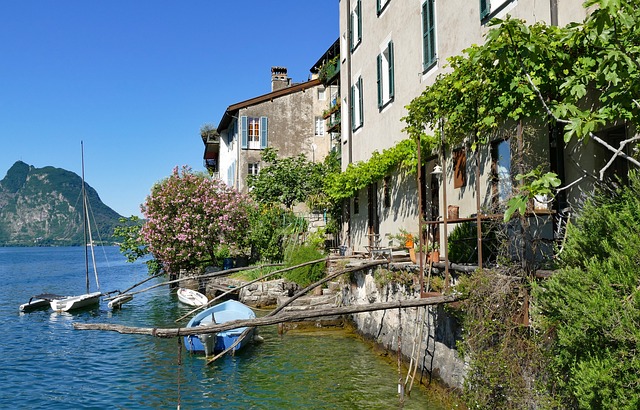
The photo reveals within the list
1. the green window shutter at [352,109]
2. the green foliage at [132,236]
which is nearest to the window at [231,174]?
the green foliage at [132,236]

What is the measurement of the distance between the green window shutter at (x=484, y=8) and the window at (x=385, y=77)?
5.45 meters

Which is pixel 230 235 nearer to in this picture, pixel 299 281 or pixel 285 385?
pixel 299 281

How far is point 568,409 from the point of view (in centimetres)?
597

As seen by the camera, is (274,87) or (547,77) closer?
(547,77)

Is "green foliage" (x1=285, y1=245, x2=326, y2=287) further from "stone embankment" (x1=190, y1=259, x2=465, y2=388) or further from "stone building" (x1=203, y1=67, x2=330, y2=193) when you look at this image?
"stone building" (x1=203, y1=67, x2=330, y2=193)

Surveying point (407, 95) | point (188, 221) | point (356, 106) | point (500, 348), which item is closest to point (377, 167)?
point (407, 95)

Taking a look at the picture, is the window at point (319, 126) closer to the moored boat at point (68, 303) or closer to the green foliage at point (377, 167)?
the green foliage at point (377, 167)

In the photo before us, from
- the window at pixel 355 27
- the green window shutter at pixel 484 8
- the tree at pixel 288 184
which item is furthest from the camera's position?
the tree at pixel 288 184

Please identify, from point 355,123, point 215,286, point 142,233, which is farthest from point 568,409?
point 142,233

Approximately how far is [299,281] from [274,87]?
76.3 ft

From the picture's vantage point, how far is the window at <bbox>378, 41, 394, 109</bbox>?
16609mm

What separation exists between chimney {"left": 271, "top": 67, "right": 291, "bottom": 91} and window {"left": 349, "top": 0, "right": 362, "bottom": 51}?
2064 cm

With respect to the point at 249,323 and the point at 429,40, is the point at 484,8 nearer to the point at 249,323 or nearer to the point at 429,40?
the point at 429,40

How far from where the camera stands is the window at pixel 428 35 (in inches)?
531
